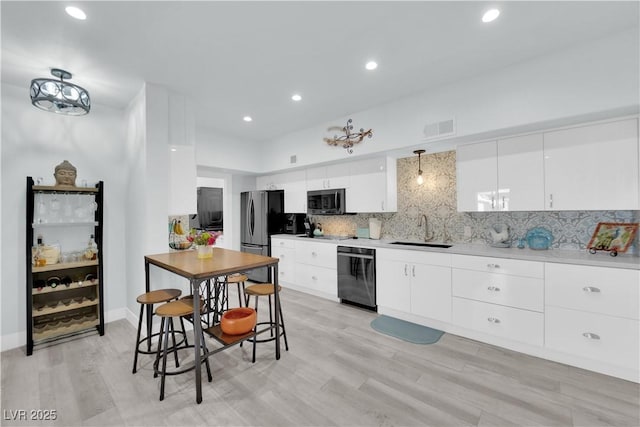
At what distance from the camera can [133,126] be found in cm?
324

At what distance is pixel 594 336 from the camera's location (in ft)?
7.38

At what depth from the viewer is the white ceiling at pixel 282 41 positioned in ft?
6.26

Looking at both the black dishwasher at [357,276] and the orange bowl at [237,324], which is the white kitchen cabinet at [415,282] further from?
the orange bowl at [237,324]

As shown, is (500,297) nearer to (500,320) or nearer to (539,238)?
(500,320)

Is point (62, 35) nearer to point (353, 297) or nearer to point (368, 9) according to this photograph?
point (368, 9)

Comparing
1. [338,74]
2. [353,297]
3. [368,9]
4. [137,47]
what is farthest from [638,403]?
[137,47]

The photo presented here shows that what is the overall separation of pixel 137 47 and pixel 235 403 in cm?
295

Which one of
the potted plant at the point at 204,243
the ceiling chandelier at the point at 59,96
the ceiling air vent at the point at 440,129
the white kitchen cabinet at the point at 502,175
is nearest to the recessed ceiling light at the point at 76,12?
the ceiling chandelier at the point at 59,96

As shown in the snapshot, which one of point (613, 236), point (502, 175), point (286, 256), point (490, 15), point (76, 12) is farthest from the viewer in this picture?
point (286, 256)

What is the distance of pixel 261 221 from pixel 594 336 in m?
4.50

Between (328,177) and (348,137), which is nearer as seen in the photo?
(348,137)

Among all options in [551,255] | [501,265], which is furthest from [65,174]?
[551,255]

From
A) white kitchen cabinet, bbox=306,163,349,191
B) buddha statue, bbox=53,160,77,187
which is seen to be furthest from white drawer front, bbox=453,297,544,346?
buddha statue, bbox=53,160,77,187

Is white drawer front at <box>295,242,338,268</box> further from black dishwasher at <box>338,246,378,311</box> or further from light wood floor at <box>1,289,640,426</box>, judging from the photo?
light wood floor at <box>1,289,640,426</box>
